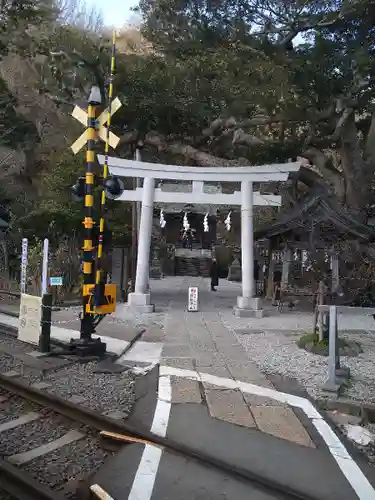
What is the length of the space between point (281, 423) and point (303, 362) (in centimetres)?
310

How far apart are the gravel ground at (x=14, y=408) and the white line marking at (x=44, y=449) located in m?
1.01

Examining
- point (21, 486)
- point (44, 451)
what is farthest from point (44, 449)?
point (21, 486)

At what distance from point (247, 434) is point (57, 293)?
12.0 m

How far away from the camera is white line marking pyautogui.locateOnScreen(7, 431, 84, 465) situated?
4.66 m

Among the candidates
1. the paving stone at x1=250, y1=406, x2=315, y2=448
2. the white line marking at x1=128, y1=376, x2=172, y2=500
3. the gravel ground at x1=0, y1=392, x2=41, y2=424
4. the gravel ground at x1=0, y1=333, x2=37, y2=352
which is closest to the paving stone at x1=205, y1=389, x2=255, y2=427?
the paving stone at x1=250, y1=406, x2=315, y2=448

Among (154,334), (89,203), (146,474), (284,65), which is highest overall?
(284,65)

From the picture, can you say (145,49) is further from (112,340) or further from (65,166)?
(112,340)

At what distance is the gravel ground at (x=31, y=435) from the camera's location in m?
5.00

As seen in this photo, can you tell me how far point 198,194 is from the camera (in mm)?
15055

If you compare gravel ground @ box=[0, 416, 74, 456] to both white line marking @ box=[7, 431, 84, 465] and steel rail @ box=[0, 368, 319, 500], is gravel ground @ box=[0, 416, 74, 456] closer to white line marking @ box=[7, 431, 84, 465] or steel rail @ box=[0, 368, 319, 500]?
white line marking @ box=[7, 431, 84, 465]

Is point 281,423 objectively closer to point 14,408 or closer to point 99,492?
point 99,492

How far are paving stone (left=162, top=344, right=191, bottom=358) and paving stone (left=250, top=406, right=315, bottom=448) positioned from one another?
2899 millimetres

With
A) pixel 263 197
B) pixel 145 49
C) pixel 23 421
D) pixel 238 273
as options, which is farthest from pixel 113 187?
pixel 238 273

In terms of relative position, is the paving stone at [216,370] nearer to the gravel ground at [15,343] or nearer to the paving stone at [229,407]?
the paving stone at [229,407]
